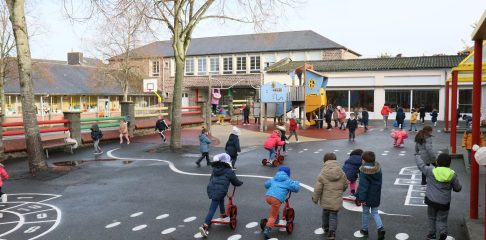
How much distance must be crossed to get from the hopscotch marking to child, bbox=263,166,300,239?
131 inches

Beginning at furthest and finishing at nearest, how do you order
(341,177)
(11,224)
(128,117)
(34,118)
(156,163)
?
(128,117), (156,163), (34,118), (11,224), (341,177)

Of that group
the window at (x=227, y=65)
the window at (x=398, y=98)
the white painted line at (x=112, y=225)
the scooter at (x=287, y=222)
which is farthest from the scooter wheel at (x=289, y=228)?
the window at (x=227, y=65)

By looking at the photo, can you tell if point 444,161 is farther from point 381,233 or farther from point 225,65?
point 225,65

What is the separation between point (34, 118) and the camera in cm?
1416

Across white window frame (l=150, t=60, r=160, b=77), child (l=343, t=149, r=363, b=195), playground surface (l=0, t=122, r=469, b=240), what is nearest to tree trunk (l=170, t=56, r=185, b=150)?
playground surface (l=0, t=122, r=469, b=240)

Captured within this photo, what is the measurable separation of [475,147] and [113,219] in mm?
6640

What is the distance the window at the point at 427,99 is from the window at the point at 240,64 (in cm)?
1954

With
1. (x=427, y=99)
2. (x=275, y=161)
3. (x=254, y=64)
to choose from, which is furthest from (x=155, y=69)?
(x=275, y=161)

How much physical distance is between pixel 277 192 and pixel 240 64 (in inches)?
1663

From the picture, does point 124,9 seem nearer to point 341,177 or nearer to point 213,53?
point 341,177

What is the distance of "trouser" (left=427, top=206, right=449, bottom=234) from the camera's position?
6.90 m

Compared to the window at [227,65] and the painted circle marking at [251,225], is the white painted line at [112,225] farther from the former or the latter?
the window at [227,65]

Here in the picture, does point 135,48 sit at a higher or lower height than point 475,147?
higher

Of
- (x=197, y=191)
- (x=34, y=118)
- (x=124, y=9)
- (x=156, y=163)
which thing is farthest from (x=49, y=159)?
(x=197, y=191)
